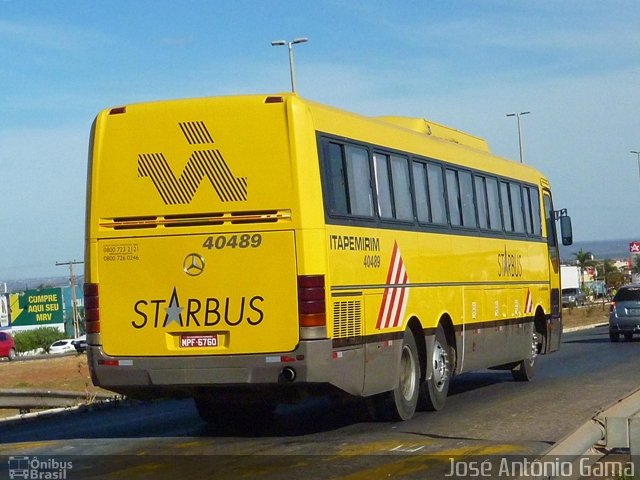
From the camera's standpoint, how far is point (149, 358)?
40.7 feet

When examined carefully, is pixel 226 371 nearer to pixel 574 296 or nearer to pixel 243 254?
pixel 243 254

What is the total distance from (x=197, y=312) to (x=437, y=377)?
4.20 meters

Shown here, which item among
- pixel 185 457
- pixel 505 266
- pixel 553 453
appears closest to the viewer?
pixel 553 453

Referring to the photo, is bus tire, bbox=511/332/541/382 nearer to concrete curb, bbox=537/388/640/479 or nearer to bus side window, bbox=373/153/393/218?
bus side window, bbox=373/153/393/218

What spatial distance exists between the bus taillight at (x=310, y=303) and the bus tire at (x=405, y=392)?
2.31 meters

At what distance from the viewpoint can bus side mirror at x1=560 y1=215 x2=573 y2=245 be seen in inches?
901

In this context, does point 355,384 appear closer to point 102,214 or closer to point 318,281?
point 318,281

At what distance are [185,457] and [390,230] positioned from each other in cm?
385

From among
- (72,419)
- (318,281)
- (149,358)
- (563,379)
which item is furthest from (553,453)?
(563,379)

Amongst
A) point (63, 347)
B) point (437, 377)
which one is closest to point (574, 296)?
point (63, 347)

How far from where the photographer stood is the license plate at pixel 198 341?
12227mm

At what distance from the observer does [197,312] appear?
40.4 feet

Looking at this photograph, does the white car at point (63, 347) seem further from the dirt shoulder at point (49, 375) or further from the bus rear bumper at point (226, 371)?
the bus rear bumper at point (226, 371)

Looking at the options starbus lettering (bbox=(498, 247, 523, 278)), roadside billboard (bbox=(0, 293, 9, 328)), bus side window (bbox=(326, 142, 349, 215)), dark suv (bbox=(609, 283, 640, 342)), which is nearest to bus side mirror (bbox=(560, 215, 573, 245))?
starbus lettering (bbox=(498, 247, 523, 278))
